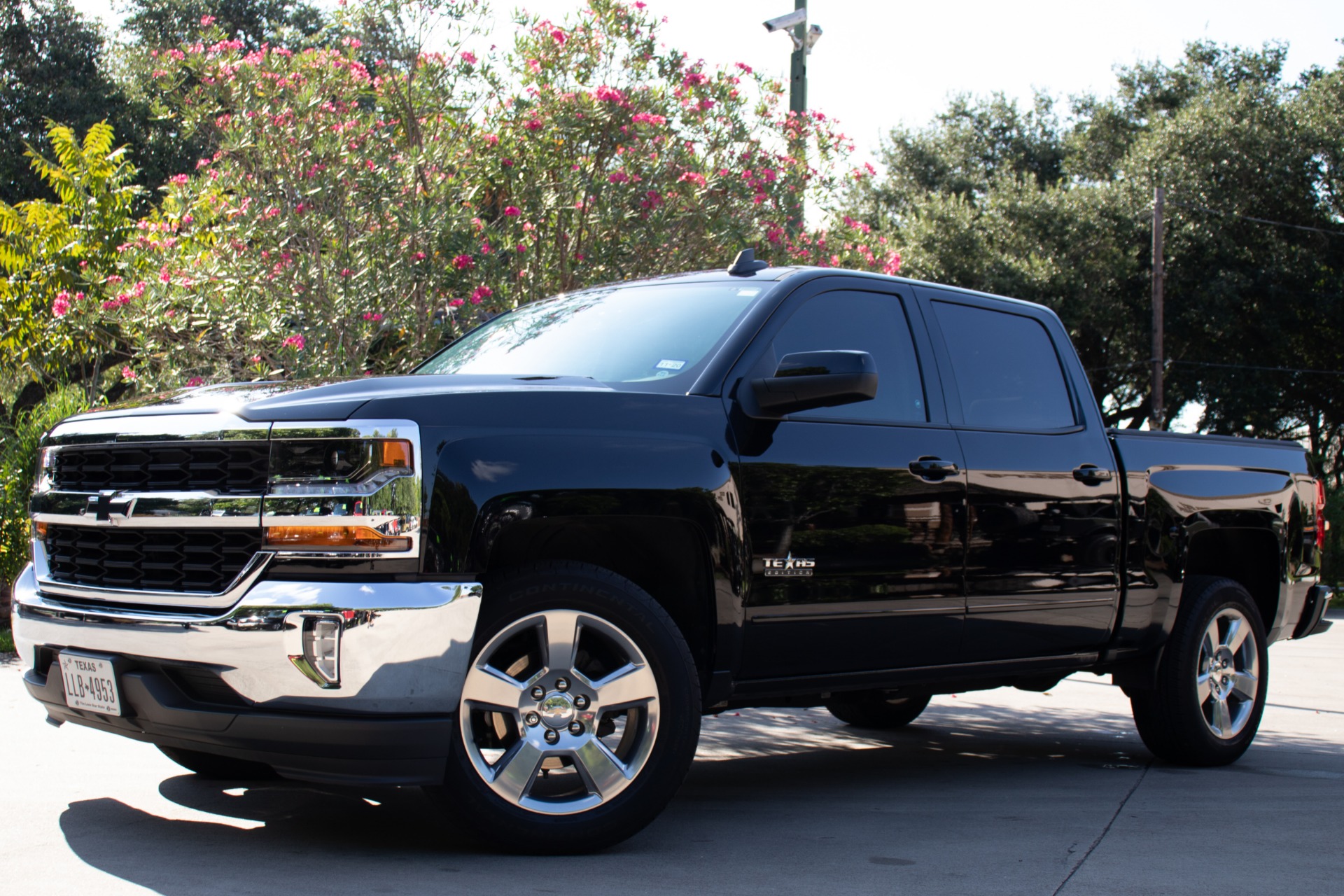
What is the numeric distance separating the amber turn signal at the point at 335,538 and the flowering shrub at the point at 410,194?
4043 millimetres

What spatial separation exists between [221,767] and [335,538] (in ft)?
6.67

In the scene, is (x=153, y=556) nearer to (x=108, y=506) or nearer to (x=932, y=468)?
(x=108, y=506)

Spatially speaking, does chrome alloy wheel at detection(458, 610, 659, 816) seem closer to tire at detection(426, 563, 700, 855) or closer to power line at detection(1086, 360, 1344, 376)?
tire at detection(426, 563, 700, 855)

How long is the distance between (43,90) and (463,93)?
2224cm

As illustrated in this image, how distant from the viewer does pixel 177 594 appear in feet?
13.4

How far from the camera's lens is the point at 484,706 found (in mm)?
4211

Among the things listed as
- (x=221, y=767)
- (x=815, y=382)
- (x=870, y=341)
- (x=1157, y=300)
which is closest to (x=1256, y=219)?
(x=1157, y=300)

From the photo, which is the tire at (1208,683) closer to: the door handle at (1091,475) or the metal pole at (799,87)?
the door handle at (1091,475)

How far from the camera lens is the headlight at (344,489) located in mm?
3941

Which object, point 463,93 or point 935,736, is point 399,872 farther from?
point 463,93

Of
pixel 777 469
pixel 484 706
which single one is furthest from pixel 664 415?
pixel 484 706

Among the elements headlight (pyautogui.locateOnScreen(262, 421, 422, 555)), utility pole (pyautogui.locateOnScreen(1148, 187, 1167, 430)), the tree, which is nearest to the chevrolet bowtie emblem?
headlight (pyautogui.locateOnScreen(262, 421, 422, 555))

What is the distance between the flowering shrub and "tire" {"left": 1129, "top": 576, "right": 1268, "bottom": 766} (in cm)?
396

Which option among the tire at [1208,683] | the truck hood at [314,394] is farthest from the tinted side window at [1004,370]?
the truck hood at [314,394]
